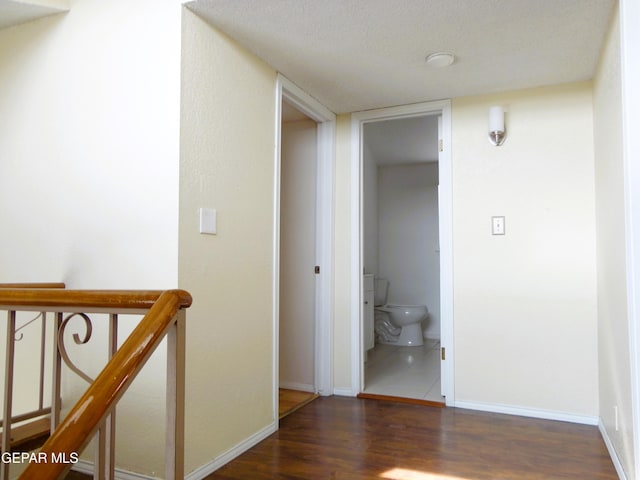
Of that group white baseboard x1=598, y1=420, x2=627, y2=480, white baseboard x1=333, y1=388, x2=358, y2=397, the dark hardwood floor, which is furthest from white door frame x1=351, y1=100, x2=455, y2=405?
white baseboard x1=598, y1=420, x2=627, y2=480

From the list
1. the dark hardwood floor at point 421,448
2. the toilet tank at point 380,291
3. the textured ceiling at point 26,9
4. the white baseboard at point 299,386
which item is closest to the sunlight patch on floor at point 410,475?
the dark hardwood floor at point 421,448

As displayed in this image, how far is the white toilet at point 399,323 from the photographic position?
16.6ft

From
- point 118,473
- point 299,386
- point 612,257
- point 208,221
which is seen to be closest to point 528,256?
point 612,257

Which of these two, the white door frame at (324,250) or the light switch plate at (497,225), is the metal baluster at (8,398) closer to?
the white door frame at (324,250)

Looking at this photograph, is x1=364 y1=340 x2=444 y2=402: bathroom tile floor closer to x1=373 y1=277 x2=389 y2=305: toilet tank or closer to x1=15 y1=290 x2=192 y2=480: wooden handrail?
x1=373 y1=277 x2=389 y2=305: toilet tank

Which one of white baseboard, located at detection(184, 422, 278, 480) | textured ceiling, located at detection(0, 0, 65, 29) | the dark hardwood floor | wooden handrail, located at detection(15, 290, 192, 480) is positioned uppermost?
textured ceiling, located at detection(0, 0, 65, 29)

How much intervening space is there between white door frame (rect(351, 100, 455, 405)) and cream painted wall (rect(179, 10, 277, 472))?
2.96 feet

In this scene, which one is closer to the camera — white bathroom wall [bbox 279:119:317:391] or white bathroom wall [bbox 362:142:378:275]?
white bathroom wall [bbox 279:119:317:391]

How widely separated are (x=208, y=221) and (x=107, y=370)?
135cm

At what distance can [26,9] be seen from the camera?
2318 mm

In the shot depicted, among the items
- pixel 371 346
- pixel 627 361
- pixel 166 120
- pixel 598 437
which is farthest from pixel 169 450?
pixel 371 346

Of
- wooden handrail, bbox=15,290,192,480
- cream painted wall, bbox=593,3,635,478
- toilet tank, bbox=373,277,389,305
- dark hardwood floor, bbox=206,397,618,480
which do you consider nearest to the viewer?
wooden handrail, bbox=15,290,192,480

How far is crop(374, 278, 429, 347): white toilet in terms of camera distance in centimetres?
507

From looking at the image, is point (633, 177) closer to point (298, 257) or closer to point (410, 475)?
point (410, 475)
